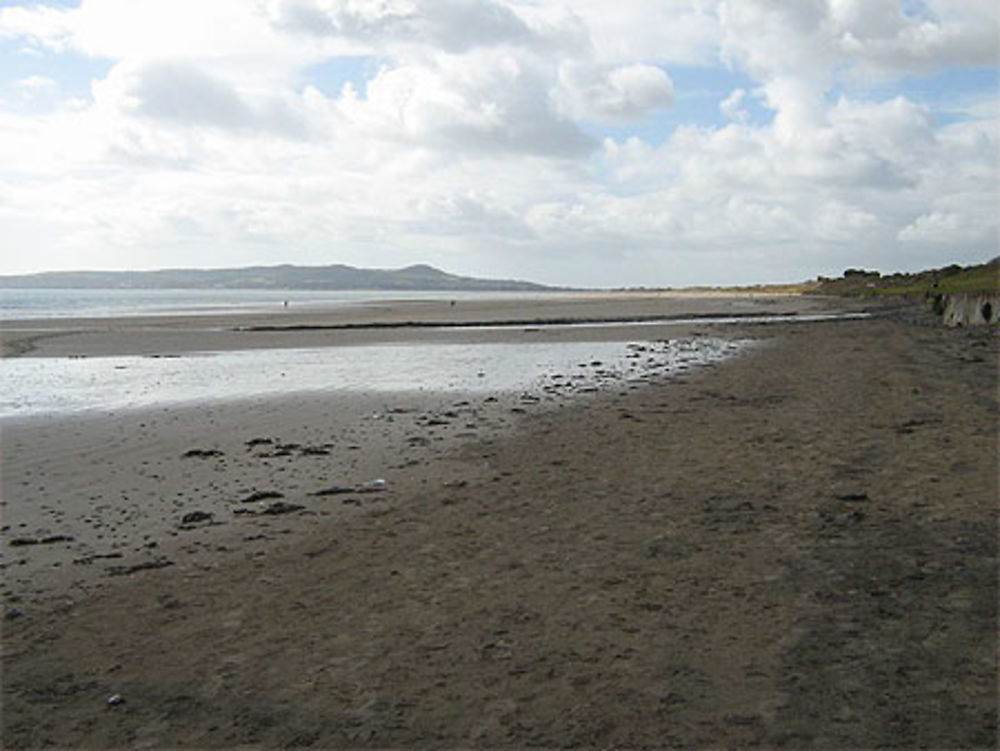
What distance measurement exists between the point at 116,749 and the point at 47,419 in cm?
1213

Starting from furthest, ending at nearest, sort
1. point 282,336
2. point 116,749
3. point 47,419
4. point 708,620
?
point 282,336, point 47,419, point 708,620, point 116,749

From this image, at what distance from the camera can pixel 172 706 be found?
15.6 feet

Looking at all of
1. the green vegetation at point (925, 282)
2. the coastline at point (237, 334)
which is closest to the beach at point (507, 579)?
the coastline at point (237, 334)

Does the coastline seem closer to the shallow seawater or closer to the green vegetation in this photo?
the shallow seawater

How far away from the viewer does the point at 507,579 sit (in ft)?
21.6

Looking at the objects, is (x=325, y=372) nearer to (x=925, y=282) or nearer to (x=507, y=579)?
(x=507, y=579)

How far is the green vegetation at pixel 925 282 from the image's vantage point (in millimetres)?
58903

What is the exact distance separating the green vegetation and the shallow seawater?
2757 centimetres

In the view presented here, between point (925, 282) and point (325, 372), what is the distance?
78.5 metres

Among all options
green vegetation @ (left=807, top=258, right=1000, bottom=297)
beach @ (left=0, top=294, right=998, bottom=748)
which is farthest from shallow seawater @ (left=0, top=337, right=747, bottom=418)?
green vegetation @ (left=807, top=258, right=1000, bottom=297)

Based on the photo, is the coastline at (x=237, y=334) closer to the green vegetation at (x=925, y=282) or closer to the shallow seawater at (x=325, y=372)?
the shallow seawater at (x=325, y=372)

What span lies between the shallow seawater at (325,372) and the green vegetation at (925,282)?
27.6 meters

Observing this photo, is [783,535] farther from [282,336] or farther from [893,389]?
[282,336]

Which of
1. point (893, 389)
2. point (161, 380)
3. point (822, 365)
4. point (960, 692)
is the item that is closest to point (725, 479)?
point (960, 692)
